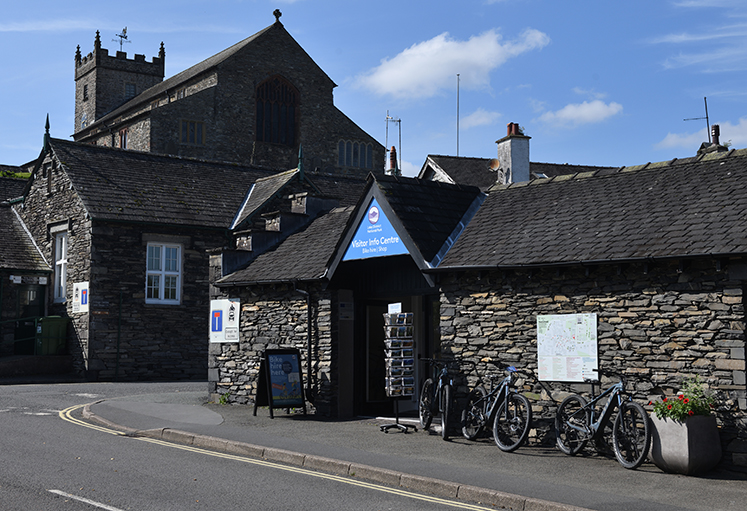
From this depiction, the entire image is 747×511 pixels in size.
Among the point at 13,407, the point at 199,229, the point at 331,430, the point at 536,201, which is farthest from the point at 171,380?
the point at 536,201

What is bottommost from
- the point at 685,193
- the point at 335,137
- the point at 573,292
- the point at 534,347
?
the point at 534,347

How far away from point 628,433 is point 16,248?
23.4 m

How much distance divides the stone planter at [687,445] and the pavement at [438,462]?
13 centimetres

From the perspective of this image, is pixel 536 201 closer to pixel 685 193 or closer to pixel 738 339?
pixel 685 193

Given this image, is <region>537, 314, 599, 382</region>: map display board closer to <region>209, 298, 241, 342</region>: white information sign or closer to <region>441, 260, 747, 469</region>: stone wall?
<region>441, 260, 747, 469</region>: stone wall

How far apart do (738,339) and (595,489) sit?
3.00m

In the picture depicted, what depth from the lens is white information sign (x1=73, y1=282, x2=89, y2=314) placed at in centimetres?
2466

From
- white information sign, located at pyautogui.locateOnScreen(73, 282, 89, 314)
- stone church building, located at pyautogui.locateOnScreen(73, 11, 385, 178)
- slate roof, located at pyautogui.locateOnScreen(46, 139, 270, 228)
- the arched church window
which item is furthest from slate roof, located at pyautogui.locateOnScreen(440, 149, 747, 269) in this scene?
the arched church window

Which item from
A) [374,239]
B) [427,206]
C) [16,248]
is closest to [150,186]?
[16,248]

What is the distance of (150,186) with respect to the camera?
89.2 ft

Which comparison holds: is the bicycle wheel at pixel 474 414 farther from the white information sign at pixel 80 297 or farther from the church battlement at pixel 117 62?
the church battlement at pixel 117 62

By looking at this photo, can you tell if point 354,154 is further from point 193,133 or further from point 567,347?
point 567,347

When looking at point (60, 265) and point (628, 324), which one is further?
point (60, 265)

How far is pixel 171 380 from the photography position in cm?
2523
